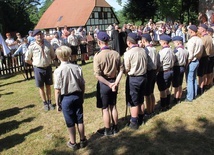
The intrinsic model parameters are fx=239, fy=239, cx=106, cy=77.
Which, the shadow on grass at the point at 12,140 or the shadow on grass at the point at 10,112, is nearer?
the shadow on grass at the point at 12,140

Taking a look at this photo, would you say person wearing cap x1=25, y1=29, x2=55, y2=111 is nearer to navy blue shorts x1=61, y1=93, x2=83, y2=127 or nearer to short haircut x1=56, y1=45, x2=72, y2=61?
short haircut x1=56, y1=45, x2=72, y2=61

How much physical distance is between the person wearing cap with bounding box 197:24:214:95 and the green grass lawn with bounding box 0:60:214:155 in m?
0.37

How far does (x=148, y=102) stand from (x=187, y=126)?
1.04 metres

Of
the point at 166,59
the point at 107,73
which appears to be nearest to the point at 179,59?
the point at 166,59

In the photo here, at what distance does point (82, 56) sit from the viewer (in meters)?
14.5

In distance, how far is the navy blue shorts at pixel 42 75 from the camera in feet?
21.9

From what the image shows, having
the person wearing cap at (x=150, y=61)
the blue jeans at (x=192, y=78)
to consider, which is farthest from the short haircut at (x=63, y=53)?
the blue jeans at (x=192, y=78)

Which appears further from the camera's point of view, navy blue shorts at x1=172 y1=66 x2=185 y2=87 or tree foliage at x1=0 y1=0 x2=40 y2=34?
tree foliage at x1=0 y1=0 x2=40 y2=34

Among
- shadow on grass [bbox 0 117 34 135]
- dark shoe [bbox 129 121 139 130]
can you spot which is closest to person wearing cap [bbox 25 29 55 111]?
shadow on grass [bbox 0 117 34 135]

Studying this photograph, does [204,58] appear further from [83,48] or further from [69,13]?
[69,13]

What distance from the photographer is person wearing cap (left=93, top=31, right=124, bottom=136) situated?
456cm

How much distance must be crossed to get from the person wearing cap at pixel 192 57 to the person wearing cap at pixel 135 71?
6.35 feet

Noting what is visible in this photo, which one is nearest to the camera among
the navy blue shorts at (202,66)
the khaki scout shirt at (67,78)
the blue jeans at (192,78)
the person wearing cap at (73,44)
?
the khaki scout shirt at (67,78)

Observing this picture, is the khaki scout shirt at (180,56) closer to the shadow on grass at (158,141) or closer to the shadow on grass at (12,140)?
the shadow on grass at (158,141)
